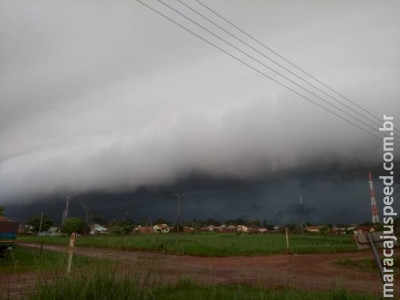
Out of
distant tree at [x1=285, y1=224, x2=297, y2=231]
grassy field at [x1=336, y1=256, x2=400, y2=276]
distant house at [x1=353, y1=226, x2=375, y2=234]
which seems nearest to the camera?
distant house at [x1=353, y1=226, x2=375, y2=234]

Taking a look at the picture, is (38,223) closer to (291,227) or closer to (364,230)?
(291,227)

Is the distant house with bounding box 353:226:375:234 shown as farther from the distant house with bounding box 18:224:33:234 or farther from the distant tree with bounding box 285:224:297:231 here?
the distant house with bounding box 18:224:33:234

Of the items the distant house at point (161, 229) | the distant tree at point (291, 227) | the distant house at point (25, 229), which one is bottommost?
the distant house at point (25, 229)

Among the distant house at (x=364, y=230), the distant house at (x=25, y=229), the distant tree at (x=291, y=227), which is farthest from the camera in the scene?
the distant tree at (x=291, y=227)

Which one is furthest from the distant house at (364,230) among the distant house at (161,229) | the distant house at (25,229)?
the distant house at (25,229)

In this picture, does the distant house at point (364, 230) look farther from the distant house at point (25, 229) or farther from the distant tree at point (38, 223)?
the distant house at point (25, 229)

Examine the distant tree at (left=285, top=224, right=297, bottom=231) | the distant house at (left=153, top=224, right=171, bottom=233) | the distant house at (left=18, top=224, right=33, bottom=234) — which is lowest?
the distant house at (left=18, top=224, right=33, bottom=234)

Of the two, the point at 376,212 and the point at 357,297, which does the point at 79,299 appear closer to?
the point at 357,297

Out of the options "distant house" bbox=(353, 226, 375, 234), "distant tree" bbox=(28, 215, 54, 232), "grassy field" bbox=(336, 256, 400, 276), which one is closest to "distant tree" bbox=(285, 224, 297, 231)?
"distant house" bbox=(353, 226, 375, 234)

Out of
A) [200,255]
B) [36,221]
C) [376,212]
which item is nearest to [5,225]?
[200,255]

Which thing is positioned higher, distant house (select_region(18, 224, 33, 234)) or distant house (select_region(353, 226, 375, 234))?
distant house (select_region(353, 226, 375, 234))

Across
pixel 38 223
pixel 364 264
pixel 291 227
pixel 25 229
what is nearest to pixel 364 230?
pixel 364 264

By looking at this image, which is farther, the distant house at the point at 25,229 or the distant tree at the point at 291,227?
the distant tree at the point at 291,227

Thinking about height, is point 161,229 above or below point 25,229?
above
